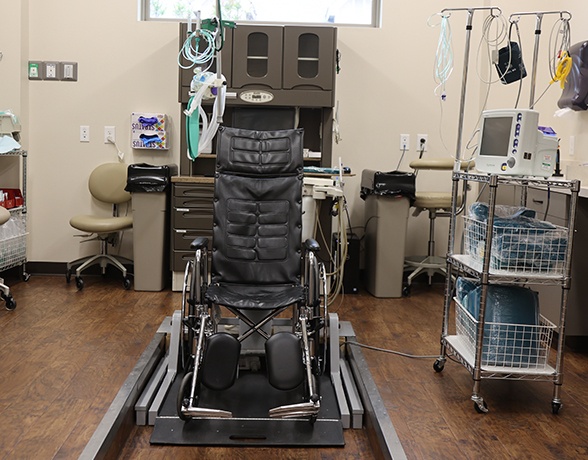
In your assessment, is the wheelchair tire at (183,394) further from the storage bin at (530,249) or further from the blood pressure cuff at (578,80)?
the blood pressure cuff at (578,80)

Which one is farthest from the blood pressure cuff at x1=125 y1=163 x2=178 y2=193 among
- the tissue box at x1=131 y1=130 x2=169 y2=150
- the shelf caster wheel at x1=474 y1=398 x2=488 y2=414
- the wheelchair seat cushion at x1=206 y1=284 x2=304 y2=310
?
the shelf caster wheel at x1=474 y1=398 x2=488 y2=414

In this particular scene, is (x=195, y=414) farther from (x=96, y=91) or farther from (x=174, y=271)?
(x=96, y=91)

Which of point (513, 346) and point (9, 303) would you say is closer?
point (513, 346)

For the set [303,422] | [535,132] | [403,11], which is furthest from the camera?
[403,11]

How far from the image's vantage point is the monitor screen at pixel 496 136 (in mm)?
2916

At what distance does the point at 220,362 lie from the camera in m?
2.68

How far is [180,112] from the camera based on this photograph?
5164 millimetres

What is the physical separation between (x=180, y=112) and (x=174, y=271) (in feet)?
4.10

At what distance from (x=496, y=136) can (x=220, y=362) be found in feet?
5.07

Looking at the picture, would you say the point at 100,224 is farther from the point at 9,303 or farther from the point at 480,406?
the point at 480,406

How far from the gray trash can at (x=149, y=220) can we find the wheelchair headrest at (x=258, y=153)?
4.82 ft

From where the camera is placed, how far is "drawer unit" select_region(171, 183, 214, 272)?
15.6 ft

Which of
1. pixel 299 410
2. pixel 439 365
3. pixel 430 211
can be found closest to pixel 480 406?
pixel 439 365

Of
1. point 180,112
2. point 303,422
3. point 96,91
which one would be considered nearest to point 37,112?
point 96,91
